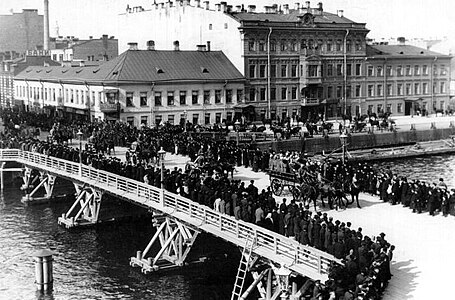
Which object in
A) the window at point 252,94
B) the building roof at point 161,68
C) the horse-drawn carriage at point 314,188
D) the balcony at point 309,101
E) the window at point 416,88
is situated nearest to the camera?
the horse-drawn carriage at point 314,188

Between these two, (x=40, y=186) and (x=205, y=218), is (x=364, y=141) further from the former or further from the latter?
(x=205, y=218)

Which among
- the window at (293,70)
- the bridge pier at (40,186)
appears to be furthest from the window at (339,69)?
the bridge pier at (40,186)

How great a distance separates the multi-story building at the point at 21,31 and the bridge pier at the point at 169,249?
96.0 meters

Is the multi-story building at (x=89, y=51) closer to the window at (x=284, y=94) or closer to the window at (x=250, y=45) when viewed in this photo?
the window at (x=250, y=45)

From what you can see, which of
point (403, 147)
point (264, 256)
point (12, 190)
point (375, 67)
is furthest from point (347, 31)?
point (264, 256)

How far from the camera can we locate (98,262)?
32.4 meters

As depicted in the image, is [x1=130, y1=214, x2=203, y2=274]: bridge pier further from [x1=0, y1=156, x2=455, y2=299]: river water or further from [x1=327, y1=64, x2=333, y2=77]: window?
[x1=327, y1=64, x2=333, y2=77]: window

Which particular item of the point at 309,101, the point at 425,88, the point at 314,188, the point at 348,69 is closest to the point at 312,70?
the point at 309,101

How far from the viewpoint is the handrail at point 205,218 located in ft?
70.0

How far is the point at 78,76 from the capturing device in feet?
241

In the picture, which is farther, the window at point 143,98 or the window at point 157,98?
the window at point 157,98

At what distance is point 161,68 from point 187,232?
43.3 meters

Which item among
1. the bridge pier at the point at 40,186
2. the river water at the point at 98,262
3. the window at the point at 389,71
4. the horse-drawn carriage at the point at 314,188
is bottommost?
the river water at the point at 98,262

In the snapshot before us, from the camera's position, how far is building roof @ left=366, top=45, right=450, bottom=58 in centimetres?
8731
